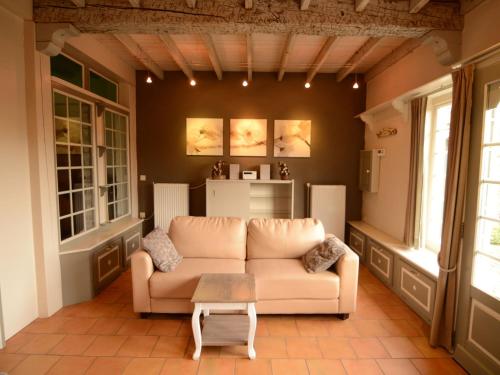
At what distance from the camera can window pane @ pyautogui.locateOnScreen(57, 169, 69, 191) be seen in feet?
10.3

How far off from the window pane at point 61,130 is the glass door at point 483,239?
394 cm

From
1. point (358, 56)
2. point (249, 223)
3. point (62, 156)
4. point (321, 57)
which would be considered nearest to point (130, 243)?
point (62, 156)

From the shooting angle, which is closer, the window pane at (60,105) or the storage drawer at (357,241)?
the window pane at (60,105)

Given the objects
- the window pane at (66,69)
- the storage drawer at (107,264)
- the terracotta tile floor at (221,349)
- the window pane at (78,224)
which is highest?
the window pane at (66,69)

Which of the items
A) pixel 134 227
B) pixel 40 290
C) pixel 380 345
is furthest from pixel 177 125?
A: pixel 380 345

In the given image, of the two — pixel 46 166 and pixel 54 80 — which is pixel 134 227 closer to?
pixel 46 166

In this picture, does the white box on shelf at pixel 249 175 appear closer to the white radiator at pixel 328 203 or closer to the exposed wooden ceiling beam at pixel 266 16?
the white radiator at pixel 328 203

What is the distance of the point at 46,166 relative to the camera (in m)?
2.82

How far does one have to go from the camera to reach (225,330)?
8.16 ft

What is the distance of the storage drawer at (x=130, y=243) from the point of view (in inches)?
160

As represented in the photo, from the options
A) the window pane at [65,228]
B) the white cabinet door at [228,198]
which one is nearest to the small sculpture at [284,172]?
the white cabinet door at [228,198]

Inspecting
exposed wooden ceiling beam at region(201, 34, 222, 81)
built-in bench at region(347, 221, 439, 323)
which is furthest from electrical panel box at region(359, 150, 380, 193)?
exposed wooden ceiling beam at region(201, 34, 222, 81)

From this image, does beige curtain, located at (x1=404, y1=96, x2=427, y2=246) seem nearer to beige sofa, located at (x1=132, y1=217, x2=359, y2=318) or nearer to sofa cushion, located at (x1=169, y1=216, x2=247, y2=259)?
beige sofa, located at (x1=132, y1=217, x2=359, y2=318)

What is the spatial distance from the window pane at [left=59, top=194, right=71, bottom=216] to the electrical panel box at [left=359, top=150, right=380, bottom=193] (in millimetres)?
4199
